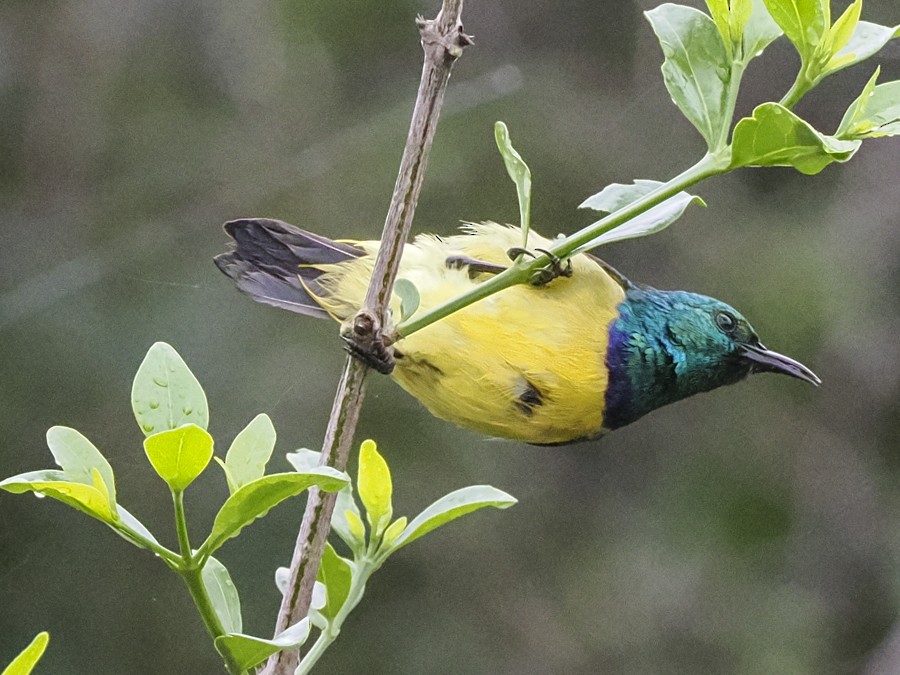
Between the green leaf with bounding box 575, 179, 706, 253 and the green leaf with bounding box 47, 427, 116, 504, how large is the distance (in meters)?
0.43

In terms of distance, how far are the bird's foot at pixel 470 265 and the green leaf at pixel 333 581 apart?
1.03 metres

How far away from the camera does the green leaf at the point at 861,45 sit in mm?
1053

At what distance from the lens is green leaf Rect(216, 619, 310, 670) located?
881 millimetres

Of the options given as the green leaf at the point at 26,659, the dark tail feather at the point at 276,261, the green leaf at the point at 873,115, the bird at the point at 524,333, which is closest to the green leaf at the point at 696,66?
the green leaf at the point at 873,115

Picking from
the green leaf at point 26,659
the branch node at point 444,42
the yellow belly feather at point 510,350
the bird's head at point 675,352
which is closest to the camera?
the green leaf at point 26,659

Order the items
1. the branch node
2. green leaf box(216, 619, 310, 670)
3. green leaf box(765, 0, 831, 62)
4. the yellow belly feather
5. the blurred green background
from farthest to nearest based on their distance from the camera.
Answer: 1. the blurred green background
2. the yellow belly feather
3. the branch node
4. green leaf box(765, 0, 831, 62)
5. green leaf box(216, 619, 310, 670)

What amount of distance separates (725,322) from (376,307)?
126 centimetres

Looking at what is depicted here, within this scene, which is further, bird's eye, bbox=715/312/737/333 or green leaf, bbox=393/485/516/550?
bird's eye, bbox=715/312/737/333

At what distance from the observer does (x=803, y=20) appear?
99cm

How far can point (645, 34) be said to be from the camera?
5.09 metres

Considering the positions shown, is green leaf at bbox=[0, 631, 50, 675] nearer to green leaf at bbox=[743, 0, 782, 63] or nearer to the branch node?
the branch node

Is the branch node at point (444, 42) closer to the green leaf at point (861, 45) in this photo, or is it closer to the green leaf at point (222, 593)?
the green leaf at point (861, 45)

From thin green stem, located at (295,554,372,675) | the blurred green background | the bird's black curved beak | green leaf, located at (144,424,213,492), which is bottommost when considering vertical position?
the blurred green background

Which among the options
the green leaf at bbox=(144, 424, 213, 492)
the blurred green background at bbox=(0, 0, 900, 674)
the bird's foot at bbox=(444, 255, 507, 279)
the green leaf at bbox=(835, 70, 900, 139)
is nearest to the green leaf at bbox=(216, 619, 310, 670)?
the green leaf at bbox=(144, 424, 213, 492)
